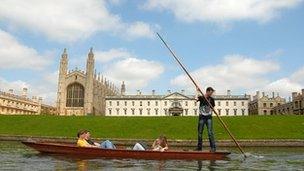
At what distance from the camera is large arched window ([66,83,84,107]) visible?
395ft

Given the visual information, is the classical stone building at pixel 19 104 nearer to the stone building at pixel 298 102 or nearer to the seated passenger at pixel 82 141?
the stone building at pixel 298 102

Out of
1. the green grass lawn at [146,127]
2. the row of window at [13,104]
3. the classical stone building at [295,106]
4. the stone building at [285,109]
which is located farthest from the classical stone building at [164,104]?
the green grass lawn at [146,127]

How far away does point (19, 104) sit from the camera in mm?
138875

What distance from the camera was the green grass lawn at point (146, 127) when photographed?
44.2 meters

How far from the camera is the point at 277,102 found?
6014 inches

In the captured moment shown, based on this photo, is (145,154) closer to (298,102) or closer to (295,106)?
(298,102)

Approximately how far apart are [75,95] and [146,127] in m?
75.5

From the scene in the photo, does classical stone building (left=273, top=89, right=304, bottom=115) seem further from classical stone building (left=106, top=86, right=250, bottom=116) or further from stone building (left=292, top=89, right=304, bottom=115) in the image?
classical stone building (left=106, top=86, right=250, bottom=116)

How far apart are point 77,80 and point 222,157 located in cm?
10693

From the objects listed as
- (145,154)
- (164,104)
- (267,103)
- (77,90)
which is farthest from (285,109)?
(145,154)

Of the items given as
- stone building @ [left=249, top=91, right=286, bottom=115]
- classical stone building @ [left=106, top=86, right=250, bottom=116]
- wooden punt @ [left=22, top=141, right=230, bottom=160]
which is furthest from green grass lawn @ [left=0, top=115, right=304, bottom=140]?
stone building @ [left=249, top=91, right=286, bottom=115]

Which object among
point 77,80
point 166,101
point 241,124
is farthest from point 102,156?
point 166,101

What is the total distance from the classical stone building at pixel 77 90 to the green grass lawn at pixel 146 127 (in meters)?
58.9

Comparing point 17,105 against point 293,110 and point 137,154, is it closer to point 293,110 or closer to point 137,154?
point 293,110
